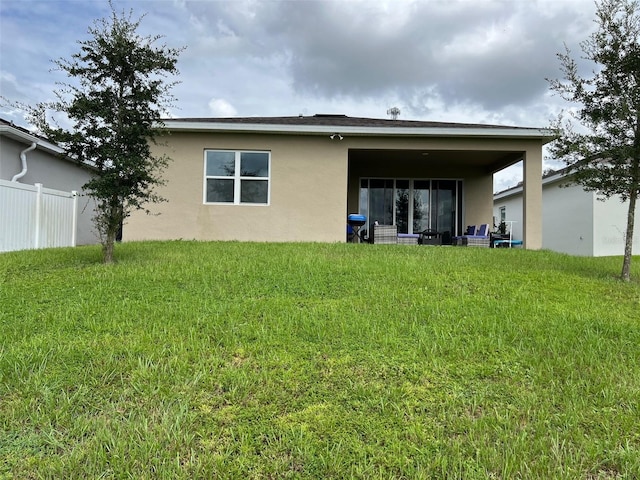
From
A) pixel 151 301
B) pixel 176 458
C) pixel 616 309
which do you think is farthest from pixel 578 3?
pixel 176 458

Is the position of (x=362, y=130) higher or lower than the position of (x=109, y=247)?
higher

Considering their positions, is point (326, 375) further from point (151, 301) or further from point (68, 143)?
point (68, 143)

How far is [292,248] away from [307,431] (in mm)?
6223

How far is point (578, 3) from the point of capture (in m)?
7.64

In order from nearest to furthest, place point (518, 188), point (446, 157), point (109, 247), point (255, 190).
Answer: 1. point (109, 247)
2. point (255, 190)
3. point (446, 157)
4. point (518, 188)

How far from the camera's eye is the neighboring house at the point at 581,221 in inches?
559

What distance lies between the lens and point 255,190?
10828 millimetres

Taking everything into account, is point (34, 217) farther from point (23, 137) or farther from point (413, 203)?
point (413, 203)

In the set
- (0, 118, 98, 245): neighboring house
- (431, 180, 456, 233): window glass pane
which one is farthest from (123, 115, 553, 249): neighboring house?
(431, 180, 456, 233): window glass pane

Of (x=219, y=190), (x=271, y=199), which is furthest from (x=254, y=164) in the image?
(x=219, y=190)

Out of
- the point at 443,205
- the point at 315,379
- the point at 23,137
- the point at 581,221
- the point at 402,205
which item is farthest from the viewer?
the point at 581,221

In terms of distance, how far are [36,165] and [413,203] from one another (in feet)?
40.8

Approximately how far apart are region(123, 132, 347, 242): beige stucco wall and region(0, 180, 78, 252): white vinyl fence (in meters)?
1.43

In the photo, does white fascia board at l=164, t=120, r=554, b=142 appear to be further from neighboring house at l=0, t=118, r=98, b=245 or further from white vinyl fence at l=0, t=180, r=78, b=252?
white vinyl fence at l=0, t=180, r=78, b=252
